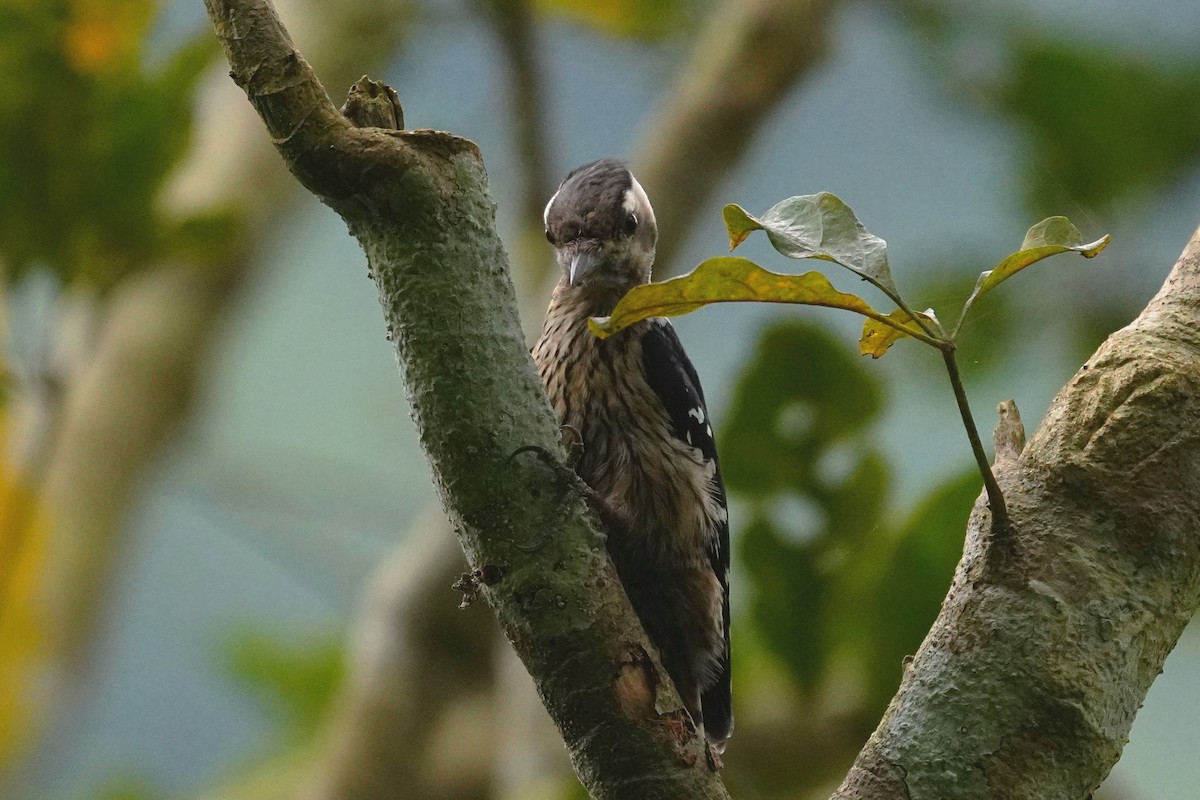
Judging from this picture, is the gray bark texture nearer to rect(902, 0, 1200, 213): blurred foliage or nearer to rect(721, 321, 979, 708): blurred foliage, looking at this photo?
rect(721, 321, 979, 708): blurred foliage

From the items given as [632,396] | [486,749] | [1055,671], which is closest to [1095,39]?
[632,396]

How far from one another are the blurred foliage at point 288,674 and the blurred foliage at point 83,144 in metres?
2.22

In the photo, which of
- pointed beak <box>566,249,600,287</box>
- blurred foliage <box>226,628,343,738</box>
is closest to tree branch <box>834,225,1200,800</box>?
pointed beak <box>566,249,600,287</box>

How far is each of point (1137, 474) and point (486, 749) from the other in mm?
2676

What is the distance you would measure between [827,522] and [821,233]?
1.23 m

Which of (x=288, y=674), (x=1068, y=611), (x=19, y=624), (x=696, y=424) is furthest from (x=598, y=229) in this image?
(x=288, y=674)

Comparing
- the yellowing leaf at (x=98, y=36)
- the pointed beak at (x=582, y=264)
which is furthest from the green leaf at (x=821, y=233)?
the yellowing leaf at (x=98, y=36)

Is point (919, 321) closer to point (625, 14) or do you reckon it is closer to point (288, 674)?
point (625, 14)

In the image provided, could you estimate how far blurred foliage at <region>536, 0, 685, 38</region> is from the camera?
4.63 metres

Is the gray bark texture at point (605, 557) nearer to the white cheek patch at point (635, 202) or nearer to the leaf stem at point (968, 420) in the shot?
the leaf stem at point (968, 420)

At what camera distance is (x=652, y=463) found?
2.15 m

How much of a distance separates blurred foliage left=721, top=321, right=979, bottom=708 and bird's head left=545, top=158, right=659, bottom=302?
0.31 metres

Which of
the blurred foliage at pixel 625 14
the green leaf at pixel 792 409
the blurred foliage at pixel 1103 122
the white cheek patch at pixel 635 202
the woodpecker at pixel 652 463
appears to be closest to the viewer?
the woodpecker at pixel 652 463

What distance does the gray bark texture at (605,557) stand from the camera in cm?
122
